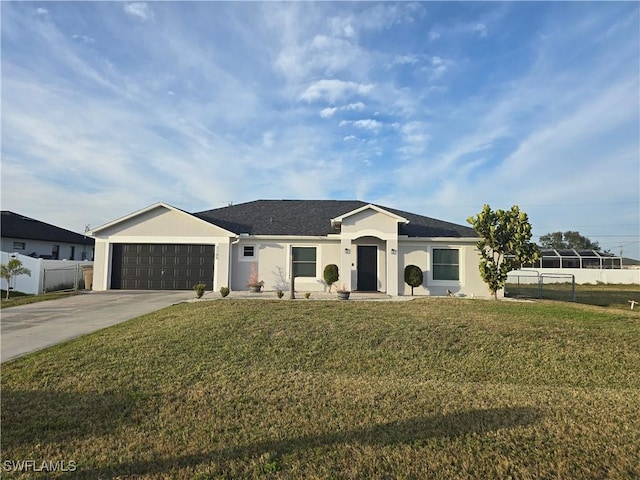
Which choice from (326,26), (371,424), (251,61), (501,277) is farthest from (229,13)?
(501,277)

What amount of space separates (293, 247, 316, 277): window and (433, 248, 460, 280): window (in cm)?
565

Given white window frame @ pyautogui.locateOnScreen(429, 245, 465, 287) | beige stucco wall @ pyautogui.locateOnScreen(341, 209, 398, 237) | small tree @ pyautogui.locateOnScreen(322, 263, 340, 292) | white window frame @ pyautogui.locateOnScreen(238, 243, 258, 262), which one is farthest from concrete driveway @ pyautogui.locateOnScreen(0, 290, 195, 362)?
white window frame @ pyautogui.locateOnScreen(429, 245, 465, 287)

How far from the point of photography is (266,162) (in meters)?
19.5

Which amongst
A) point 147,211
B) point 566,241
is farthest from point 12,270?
point 566,241

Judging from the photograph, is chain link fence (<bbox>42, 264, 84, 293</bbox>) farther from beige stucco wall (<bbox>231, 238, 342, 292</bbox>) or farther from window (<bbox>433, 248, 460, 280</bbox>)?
window (<bbox>433, 248, 460, 280</bbox>)

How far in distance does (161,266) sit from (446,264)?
521 inches

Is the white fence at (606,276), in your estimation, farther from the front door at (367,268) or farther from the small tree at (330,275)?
the small tree at (330,275)

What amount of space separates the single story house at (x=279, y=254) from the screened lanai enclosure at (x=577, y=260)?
25116 mm

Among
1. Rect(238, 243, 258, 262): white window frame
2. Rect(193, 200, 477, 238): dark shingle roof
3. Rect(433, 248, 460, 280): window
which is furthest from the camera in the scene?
Rect(193, 200, 477, 238): dark shingle roof

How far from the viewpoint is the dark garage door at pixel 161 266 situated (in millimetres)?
16938

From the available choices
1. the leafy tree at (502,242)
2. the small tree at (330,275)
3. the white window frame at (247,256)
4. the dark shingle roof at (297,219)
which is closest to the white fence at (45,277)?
the dark shingle roof at (297,219)

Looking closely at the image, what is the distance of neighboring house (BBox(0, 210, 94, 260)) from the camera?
24734mm

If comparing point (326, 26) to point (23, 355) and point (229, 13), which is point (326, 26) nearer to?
point (229, 13)

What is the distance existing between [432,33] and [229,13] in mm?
6230
